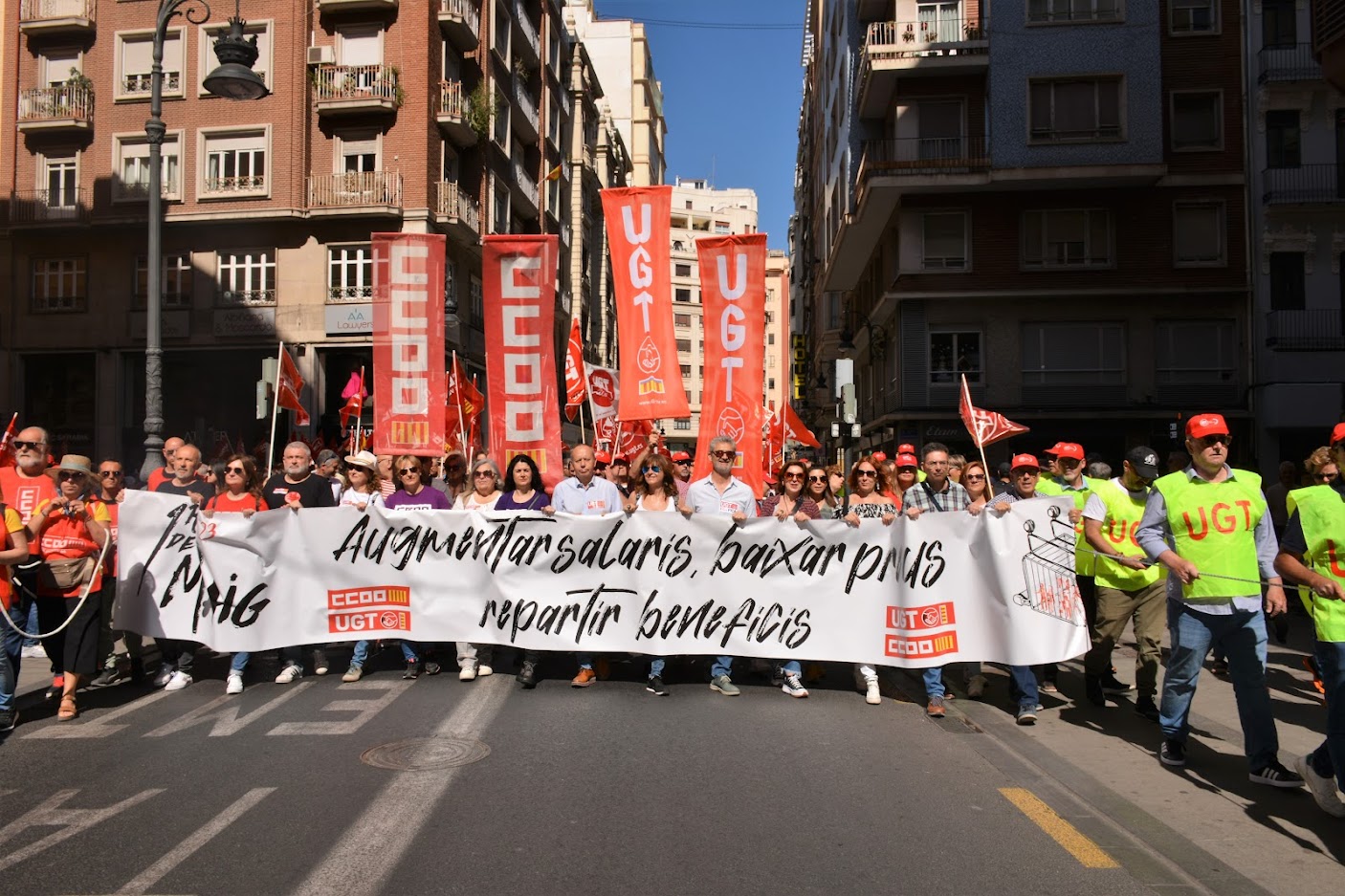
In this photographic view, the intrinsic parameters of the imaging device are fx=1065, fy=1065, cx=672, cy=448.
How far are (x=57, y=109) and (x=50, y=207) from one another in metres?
2.85

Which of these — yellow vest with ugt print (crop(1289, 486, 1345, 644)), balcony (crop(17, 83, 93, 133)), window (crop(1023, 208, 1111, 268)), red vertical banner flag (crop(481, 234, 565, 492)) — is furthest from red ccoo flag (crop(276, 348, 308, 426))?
window (crop(1023, 208, 1111, 268))

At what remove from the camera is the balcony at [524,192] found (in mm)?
38125

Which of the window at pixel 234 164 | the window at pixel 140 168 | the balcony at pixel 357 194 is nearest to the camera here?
the balcony at pixel 357 194

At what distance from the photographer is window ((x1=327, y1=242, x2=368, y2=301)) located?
29.2 m

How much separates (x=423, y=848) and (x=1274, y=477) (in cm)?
2829

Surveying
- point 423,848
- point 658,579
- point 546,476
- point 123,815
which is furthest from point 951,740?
point 546,476

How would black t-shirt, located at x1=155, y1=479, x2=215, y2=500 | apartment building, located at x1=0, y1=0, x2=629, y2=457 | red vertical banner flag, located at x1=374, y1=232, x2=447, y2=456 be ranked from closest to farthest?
black t-shirt, located at x1=155, y1=479, x2=215, y2=500 < red vertical banner flag, located at x1=374, y1=232, x2=447, y2=456 < apartment building, located at x1=0, y1=0, x2=629, y2=457

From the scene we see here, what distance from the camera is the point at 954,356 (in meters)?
30.0

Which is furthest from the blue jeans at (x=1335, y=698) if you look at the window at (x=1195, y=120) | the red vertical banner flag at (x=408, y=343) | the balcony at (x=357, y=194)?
the window at (x=1195, y=120)

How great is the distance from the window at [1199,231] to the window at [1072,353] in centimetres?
276

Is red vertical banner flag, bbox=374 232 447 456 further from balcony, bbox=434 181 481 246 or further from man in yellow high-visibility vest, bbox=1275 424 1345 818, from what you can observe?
balcony, bbox=434 181 481 246

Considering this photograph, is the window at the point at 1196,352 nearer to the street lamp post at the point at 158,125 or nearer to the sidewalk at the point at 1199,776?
the sidewalk at the point at 1199,776

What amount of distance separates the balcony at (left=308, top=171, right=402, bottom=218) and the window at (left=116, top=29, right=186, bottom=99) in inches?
213

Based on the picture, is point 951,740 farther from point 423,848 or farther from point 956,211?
point 956,211
